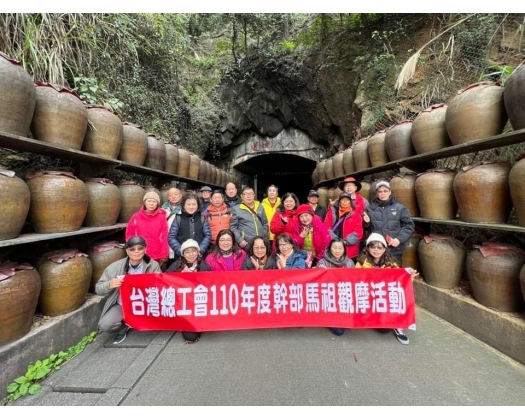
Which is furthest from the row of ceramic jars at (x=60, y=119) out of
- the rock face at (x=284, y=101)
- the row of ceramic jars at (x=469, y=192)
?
the rock face at (x=284, y=101)

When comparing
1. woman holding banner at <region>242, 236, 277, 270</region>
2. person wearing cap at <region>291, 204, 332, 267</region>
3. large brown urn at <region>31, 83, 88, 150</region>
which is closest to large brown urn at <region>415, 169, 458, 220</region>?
person wearing cap at <region>291, 204, 332, 267</region>

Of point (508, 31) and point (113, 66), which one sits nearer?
point (508, 31)

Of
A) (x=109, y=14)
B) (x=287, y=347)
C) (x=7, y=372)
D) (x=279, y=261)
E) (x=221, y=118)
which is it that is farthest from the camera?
(x=221, y=118)

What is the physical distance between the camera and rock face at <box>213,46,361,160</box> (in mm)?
7640

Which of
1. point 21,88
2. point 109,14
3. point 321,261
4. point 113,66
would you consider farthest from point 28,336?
point 109,14

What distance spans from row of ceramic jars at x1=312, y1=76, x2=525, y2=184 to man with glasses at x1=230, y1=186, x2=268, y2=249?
232 centimetres

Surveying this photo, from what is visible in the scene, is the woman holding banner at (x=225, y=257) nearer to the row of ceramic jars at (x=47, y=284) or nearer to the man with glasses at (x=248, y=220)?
the man with glasses at (x=248, y=220)

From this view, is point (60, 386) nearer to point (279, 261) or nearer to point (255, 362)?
point (255, 362)

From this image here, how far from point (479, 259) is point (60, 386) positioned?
3817 mm

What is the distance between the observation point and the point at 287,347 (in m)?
2.32

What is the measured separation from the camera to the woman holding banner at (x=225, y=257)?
2699 millimetres

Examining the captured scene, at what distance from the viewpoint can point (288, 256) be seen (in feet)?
8.97

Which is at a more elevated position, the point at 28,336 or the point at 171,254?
the point at 171,254

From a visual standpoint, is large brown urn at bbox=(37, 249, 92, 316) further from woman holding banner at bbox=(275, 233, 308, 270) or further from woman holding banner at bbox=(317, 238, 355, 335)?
woman holding banner at bbox=(317, 238, 355, 335)
